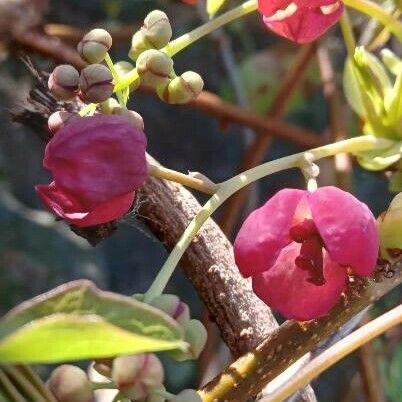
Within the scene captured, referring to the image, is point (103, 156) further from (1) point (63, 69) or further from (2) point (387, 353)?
(2) point (387, 353)

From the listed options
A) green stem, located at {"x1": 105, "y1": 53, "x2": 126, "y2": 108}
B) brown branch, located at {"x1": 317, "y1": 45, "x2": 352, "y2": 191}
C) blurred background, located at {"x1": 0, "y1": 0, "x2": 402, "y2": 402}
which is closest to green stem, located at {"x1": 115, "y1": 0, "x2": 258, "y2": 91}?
green stem, located at {"x1": 105, "y1": 53, "x2": 126, "y2": 108}

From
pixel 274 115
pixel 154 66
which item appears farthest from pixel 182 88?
pixel 274 115

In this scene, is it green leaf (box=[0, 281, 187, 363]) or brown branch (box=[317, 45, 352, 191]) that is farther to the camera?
brown branch (box=[317, 45, 352, 191])

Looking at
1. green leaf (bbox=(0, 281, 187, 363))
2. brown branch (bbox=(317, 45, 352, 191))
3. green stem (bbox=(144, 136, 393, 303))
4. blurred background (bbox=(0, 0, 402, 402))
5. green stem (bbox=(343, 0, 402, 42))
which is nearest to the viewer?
green leaf (bbox=(0, 281, 187, 363))

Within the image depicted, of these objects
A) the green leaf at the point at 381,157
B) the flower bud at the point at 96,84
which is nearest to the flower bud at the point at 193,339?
the flower bud at the point at 96,84

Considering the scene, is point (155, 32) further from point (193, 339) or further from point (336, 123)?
point (336, 123)

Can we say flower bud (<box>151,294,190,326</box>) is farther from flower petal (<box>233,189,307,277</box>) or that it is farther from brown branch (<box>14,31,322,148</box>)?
brown branch (<box>14,31,322,148</box>)
